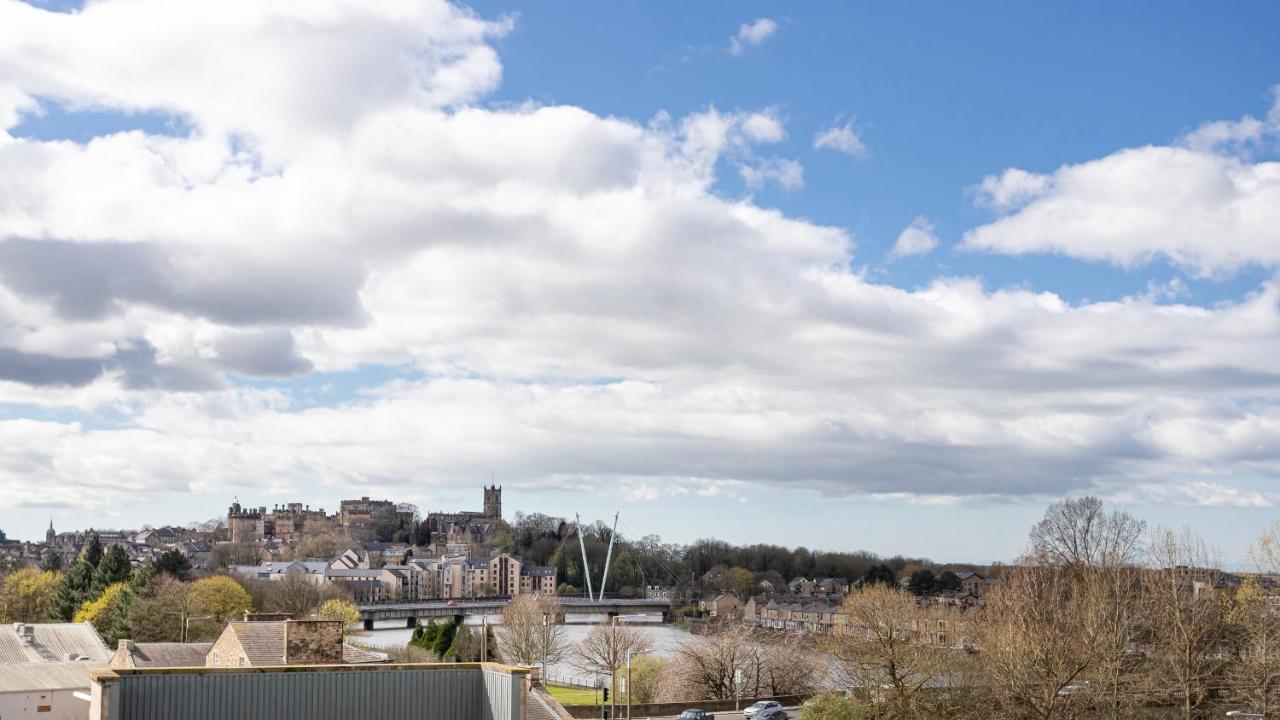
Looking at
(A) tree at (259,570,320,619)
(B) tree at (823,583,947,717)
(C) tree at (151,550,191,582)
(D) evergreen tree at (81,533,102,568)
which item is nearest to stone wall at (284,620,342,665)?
(B) tree at (823,583,947,717)

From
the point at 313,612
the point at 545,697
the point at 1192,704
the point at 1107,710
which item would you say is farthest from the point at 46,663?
the point at 313,612

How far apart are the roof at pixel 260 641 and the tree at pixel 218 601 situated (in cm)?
4673

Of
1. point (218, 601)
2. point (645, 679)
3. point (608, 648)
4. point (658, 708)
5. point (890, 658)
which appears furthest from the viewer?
point (218, 601)

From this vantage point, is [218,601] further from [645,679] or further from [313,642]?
[313,642]

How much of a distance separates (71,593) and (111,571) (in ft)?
13.8

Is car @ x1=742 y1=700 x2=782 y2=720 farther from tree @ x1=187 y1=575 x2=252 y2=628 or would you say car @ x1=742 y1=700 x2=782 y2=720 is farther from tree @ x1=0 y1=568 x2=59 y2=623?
tree @ x1=0 y1=568 x2=59 y2=623

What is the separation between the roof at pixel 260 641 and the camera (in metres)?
42.2

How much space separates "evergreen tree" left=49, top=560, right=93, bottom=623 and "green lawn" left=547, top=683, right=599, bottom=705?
4872 centimetres

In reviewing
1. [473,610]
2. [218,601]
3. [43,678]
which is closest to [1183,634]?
[43,678]

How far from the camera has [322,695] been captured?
2359 centimetres

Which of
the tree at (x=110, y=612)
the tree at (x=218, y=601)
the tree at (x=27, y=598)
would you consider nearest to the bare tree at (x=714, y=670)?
the tree at (x=218, y=601)

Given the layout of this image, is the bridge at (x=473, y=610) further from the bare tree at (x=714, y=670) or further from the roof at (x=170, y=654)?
the roof at (x=170, y=654)

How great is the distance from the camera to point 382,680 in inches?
941

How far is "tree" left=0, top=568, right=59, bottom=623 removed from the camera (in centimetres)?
10925
